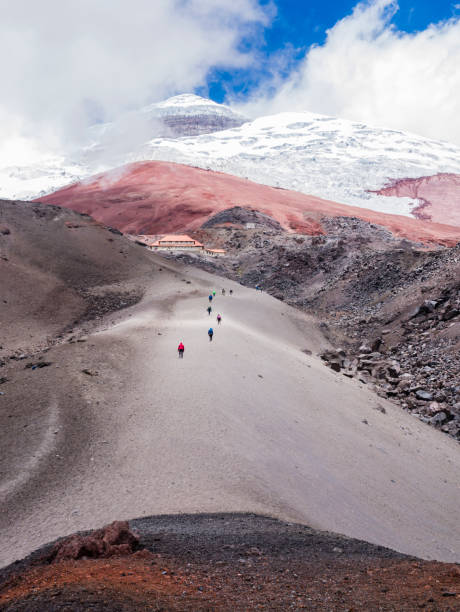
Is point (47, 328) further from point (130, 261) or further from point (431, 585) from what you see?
point (431, 585)

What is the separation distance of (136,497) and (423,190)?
96703 millimetres

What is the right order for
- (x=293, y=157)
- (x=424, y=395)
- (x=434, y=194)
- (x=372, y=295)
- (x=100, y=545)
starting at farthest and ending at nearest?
1. (x=293, y=157)
2. (x=434, y=194)
3. (x=372, y=295)
4. (x=424, y=395)
5. (x=100, y=545)

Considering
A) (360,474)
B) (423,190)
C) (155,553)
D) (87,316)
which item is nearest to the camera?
(155,553)

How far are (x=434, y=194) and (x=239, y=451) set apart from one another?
9277 cm

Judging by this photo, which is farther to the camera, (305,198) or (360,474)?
(305,198)

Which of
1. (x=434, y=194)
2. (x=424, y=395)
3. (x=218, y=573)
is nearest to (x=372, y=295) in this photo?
(x=424, y=395)

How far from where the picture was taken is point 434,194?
8856 cm

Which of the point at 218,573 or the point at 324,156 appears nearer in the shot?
the point at 218,573

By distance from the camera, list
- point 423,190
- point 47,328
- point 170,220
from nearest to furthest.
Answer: point 47,328, point 170,220, point 423,190

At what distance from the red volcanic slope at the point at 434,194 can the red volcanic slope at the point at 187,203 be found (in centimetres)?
1292

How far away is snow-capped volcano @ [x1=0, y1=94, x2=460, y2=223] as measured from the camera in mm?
94062

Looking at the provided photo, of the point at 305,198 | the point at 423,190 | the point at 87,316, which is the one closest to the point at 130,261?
the point at 87,316

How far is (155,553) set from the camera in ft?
Result: 18.9

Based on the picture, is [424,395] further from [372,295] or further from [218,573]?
[372,295]
